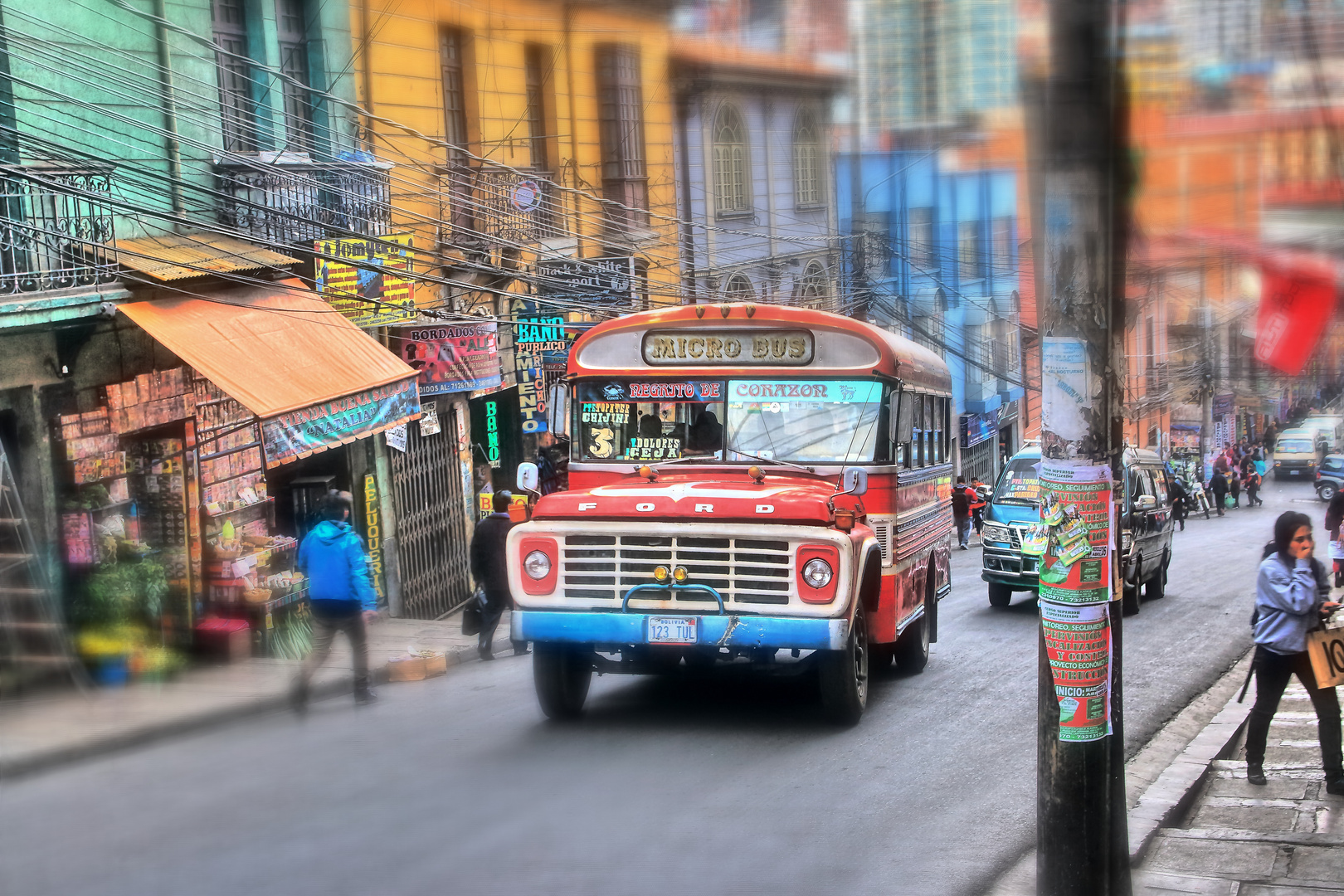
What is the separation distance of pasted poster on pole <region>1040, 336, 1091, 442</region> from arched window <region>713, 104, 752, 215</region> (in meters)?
16.7

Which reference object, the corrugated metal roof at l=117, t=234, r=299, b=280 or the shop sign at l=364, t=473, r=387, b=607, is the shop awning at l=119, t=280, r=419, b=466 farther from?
the shop sign at l=364, t=473, r=387, b=607

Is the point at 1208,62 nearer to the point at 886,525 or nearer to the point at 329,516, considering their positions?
the point at 886,525

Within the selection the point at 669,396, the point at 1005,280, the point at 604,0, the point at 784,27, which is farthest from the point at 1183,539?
the point at 669,396

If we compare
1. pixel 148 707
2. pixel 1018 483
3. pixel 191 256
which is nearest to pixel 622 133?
pixel 1018 483

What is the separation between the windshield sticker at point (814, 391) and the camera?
373 inches

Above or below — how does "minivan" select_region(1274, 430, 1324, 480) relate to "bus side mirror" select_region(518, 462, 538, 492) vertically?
below

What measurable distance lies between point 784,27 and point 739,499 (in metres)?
6.25

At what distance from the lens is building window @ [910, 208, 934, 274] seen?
27017mm

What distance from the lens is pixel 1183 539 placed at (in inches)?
1267

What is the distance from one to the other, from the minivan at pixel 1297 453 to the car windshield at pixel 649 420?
1796 inches

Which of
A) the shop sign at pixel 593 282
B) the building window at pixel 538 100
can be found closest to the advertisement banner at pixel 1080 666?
the shop sign at pixel 593 282

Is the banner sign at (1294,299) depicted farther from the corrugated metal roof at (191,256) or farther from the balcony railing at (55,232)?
the balcony railing at (55,232)

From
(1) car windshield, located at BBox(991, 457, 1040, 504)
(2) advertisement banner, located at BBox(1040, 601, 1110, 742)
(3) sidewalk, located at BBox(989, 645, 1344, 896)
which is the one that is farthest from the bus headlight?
(1) car windshield, located at BBox(991, 457, 1040, 504)

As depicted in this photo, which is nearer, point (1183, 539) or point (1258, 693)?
point (1258, 693)
